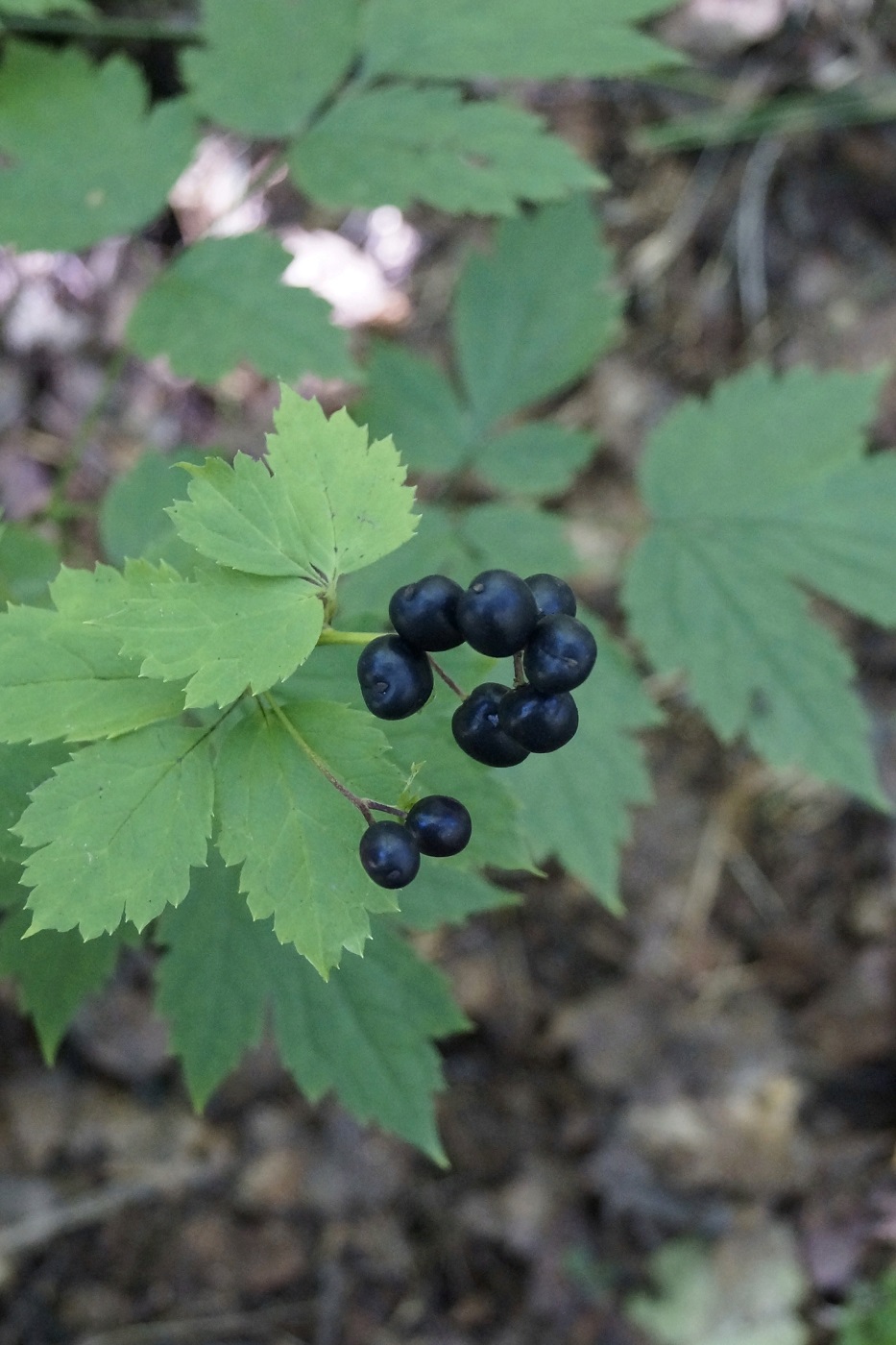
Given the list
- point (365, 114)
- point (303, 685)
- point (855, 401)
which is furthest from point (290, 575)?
point (855, 401)

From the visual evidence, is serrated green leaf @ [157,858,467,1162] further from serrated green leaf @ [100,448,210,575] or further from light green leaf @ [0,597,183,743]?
serrated green leaf @ [100,448,210,575]

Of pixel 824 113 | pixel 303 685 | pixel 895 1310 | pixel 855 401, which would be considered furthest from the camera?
pixel 824 113

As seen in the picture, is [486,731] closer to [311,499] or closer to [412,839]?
[412,839]

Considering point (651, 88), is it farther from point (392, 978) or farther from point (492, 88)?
point (392, 978)

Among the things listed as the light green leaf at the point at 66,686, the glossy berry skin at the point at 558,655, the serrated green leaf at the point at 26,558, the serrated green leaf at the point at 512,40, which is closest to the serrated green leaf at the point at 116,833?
the light green leaf at the point at 66,686

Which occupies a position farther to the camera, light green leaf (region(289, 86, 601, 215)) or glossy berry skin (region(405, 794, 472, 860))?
light green leaf (region(289, 86, 601, 215))

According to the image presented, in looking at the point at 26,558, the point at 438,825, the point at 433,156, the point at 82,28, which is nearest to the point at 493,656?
the point at 438,825

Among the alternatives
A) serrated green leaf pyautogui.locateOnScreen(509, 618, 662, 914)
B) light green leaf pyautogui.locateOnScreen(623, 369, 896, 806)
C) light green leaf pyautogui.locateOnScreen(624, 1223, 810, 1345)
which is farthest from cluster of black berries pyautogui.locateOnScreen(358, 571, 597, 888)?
light green leaf pyautogui.locateOnScreen(624, 1223, 810, 1345)
